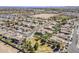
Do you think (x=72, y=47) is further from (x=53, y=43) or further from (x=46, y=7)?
(x=46, y=7)

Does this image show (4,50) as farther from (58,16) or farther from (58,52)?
(58,16)

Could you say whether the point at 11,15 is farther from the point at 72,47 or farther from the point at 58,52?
the point at 72,47

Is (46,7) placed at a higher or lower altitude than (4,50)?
higher
